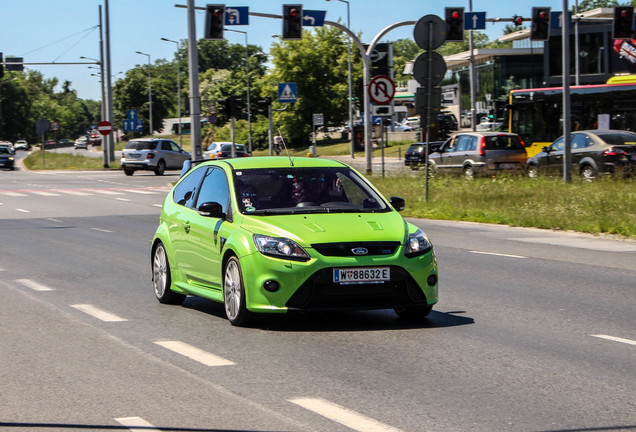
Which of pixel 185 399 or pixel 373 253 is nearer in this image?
pixel 185 399

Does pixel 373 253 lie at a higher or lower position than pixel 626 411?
higher

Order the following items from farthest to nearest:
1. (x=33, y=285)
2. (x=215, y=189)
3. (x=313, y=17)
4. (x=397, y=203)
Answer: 1. (x=313, y=17)
2. (x=33, y=285)
3. (x=215, y=189)
4. (x=397, y=203)

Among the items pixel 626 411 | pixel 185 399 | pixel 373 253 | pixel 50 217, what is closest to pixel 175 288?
pixel 373 253

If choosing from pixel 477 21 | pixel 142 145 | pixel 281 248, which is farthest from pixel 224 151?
pixel 281 248

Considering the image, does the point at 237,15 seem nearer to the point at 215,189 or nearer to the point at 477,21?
the point at 477,21

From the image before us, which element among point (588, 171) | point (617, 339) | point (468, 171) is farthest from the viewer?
point (468, 171)

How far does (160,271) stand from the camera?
10977 mm

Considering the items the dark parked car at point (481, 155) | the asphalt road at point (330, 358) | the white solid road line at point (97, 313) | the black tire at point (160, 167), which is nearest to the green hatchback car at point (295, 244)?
the asphalt road at point (330, 358)

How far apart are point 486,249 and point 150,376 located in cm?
1024

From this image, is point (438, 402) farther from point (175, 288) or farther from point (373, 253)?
point (175, 288)

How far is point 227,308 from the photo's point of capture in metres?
9.33

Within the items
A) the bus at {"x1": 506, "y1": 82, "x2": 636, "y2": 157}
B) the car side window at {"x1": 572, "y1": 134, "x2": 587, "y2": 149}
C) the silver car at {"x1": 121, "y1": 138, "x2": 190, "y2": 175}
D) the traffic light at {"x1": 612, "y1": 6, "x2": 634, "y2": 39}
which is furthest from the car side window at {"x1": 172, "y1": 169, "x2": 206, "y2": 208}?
the silver car at {"x1": 121, "y1": 138, "x2": 190, "y2": 175}

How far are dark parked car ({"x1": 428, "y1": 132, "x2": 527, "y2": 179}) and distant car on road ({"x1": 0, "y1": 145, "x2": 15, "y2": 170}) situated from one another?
4039 centimetres

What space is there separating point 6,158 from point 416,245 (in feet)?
208
